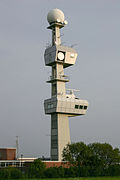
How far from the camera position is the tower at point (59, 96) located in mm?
85188

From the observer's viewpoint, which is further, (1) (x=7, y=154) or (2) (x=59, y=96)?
(1) (x=7, y=154)

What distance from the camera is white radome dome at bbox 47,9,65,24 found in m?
91.5

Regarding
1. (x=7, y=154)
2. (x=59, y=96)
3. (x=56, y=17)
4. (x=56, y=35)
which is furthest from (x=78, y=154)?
(x=56, y=17)

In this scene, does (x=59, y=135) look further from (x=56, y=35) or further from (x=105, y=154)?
(x=56, y=35)

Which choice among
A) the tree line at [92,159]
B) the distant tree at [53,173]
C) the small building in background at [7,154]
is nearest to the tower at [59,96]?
the tree line at [92,159]

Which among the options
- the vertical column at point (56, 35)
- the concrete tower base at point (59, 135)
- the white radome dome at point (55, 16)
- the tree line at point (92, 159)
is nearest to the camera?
the tree line at point (92, 159)

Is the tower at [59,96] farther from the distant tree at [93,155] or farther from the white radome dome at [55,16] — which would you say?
the distant tree at [93,155]

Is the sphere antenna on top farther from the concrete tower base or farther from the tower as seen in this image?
the concrete tower base

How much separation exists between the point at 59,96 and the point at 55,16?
2232cm

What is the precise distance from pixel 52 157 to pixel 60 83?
1912 centimetres

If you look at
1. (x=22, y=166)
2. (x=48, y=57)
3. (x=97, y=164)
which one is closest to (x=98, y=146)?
(x=97, y=164)

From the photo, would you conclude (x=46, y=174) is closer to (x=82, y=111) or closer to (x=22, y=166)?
(x=22, y=166)

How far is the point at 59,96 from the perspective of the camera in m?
85.4

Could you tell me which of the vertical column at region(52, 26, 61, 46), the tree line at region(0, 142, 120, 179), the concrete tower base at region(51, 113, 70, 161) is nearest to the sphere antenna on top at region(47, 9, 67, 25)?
the vertical column at region(52, 26, 61, 46)
